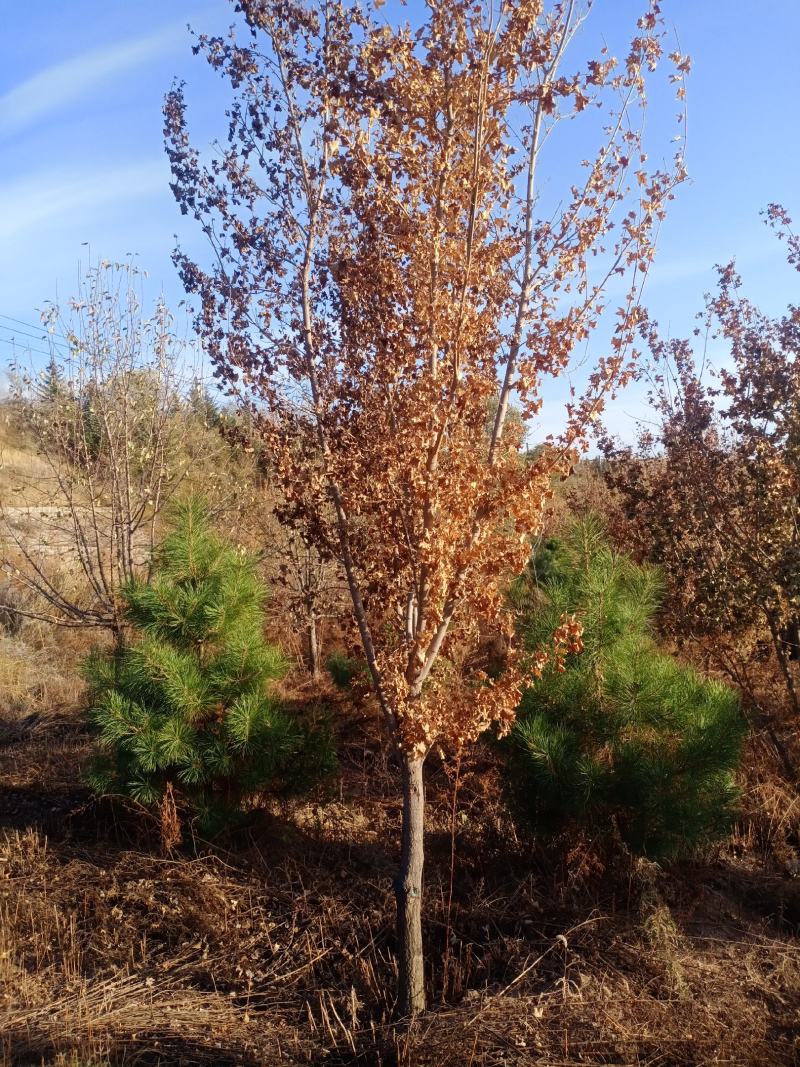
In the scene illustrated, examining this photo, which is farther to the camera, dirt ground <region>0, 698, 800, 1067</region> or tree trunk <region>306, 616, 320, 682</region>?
tree trunk <region>306, 616, 320, 682</region>

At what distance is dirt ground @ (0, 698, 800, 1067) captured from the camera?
13.2 feet

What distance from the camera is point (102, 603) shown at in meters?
8.27

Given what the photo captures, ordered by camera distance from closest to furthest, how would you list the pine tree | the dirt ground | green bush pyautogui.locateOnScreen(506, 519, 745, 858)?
the dirt ground < green bush pyautogui.locateOnScreen(506, 519, 745, 858) < the pine tree

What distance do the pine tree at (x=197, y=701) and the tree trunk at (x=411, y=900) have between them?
67.5 inches

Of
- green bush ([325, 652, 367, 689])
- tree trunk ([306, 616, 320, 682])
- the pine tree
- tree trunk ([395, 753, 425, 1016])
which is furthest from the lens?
tree trunk ([306, 616, 320, 682])

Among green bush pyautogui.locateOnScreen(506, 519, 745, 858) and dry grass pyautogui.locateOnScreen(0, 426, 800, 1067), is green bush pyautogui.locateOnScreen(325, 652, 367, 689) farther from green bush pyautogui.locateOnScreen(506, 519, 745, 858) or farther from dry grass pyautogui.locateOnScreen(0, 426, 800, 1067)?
green bush pyautogui.locateOnScreen(506, 519, 745, 858)

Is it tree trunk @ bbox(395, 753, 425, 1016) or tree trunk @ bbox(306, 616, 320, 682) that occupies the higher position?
tree trunk @ bbox(306, 616, 320, 682)

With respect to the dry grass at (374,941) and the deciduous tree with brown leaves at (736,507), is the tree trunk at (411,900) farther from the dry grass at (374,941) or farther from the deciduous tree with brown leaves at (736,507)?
the deciduous tree with brown leaves at (736,507)

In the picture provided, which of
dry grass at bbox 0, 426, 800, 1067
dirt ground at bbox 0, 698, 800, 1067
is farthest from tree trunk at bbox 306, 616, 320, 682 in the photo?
dirt ground at bbox 0, 698, 800, 1067

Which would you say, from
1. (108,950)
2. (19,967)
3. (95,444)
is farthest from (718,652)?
(95,444)

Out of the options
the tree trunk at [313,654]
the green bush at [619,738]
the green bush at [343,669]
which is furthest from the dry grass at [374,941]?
the tree trunk at [313,654]

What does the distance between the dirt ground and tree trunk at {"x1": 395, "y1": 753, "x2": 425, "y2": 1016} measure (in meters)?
0.14

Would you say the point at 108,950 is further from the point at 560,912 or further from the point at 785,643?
the point at 785,643

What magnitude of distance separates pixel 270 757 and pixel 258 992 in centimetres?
144
